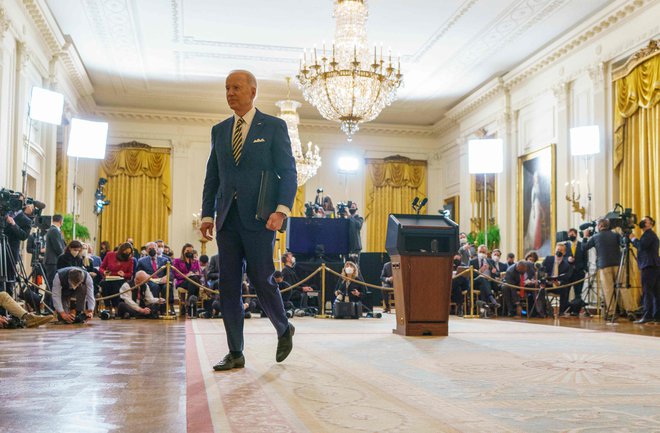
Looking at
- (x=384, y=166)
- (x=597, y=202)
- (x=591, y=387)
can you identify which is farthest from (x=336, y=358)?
(x=384, y=166)

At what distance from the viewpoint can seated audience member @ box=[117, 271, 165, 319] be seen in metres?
8.70

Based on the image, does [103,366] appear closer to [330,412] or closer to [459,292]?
[330,412]

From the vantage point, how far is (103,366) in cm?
344

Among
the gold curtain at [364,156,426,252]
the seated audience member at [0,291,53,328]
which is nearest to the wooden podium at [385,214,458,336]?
the seated audience member at [0,291,53,328]

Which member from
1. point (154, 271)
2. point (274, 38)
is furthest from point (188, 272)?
point (274, 38)

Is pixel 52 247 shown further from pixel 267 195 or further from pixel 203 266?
pixel 267 195

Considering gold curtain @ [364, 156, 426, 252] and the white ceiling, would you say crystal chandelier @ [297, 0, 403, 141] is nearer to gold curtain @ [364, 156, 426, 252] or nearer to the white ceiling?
the white ceiling

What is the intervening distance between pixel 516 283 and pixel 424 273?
Result: 5.14m

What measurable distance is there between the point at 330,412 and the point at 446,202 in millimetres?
15903

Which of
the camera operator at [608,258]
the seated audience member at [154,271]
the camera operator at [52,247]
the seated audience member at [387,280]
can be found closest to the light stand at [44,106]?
the camera operator at [52,247]

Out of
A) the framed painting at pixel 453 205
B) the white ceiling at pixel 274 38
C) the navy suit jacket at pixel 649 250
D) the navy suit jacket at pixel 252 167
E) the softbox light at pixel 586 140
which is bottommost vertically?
the navy suit jacket at pixel 649 250

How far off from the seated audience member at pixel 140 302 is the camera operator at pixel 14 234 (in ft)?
4.65

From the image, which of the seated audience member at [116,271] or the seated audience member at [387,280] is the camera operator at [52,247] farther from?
the seated audience member at [387,280]

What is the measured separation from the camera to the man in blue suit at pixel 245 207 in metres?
3.28
